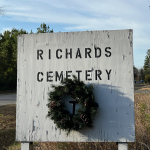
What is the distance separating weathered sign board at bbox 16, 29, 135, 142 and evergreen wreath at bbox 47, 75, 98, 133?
5.3 inches

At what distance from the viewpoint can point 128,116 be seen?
2.63 m

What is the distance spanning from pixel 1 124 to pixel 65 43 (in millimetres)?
5624

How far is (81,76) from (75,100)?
1.16ft

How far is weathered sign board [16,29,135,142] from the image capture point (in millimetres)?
2660

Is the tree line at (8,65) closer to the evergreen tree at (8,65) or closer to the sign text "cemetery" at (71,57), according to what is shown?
the evergreen tree at (8,65)

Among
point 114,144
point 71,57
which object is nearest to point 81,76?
point 71,57

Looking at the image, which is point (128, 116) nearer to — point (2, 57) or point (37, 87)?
point (37, 87)

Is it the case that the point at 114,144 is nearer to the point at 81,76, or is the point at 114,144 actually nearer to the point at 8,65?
the point at 81,76

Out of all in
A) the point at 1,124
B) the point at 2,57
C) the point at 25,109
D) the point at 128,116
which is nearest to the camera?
the point at 128,116

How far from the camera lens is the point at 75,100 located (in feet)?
8.80

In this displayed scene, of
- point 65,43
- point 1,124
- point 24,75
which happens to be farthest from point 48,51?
point 1,124

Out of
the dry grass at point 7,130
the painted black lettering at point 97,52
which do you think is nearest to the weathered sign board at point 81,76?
the painted black lettering at point 97,52

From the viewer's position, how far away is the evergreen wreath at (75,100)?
255 centimetres

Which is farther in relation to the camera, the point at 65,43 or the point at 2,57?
the point at 2,57
